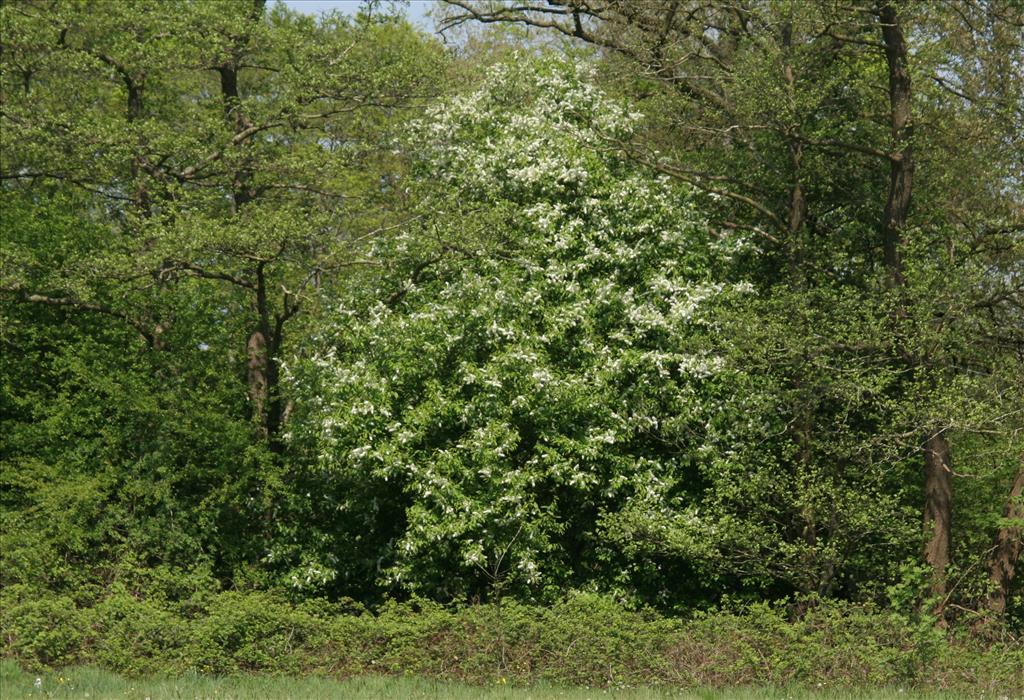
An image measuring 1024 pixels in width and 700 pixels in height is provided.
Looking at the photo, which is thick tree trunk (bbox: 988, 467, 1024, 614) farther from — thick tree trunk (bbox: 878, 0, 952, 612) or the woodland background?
thick tree trunk (bbox: 878, 0, 952, 612)

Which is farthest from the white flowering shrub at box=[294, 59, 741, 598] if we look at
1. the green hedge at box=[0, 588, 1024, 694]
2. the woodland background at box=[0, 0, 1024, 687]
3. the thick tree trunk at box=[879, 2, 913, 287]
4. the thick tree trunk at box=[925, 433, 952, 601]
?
the thick tree trunk at box=[925, 433, 952, 601]

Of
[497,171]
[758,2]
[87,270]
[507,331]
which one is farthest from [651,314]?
[87,270]

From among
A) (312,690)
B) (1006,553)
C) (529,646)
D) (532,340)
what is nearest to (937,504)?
(1006,553)

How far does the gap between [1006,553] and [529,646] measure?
862 centimetres

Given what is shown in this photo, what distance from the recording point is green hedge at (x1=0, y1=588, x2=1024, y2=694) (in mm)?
14344

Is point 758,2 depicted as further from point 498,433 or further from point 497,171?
point 498,433

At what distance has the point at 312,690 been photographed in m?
13.3

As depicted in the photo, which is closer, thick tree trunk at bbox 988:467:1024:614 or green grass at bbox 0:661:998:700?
green grass at bbox 0:661:998:700

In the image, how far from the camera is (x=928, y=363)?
18.1 metres

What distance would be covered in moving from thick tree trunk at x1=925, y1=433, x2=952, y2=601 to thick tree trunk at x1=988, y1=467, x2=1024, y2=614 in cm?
87

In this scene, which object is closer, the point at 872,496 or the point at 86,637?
the point at 86,637

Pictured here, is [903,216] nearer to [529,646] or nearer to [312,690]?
[529,646]

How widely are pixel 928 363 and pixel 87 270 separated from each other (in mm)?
14997

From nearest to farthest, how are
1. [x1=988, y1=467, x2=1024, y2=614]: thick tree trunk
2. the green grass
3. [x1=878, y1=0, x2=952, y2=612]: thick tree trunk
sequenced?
the green grass < [x1=988, y1=467, x2=1024, y2=614]: thick tree trunk < [x1=878, y1=0, x2=952, y2=612]: thick tree trunk
